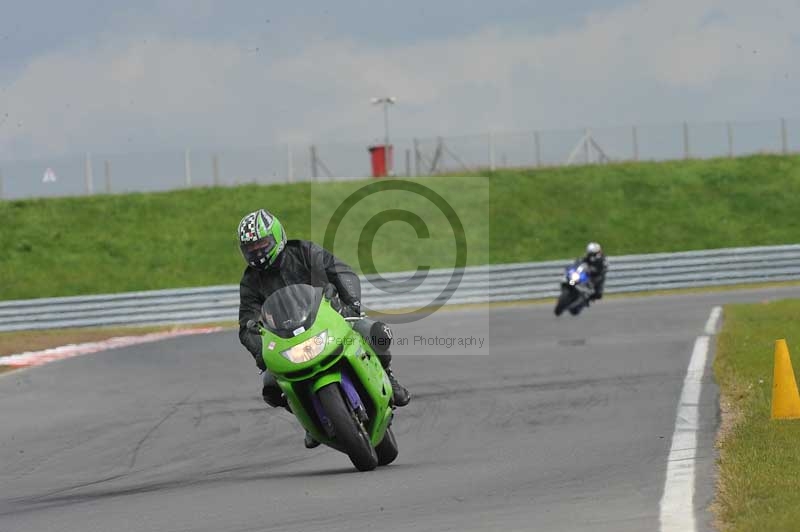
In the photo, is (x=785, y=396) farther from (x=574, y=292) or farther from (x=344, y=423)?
(x=574, y=292)

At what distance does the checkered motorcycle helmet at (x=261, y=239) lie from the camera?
844 centimetres

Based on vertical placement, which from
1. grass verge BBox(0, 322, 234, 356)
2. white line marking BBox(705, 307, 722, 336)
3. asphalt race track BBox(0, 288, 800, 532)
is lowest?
grass verge BBox(0, 322, 234, 356)

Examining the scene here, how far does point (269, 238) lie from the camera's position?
849 cm

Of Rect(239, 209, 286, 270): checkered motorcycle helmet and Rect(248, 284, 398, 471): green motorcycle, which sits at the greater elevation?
Rect(239, 209, 286, 270): checkered motorcycle helmet

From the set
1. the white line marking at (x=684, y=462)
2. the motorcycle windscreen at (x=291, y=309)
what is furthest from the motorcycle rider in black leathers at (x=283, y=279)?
the white line marking at (x=684, y=462)

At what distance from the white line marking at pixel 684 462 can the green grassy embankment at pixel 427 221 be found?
86.5ft

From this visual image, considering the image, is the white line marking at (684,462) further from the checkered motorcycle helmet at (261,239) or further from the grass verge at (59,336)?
the grass verge at (59,336)

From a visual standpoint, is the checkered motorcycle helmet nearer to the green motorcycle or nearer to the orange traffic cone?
the green motorcycle

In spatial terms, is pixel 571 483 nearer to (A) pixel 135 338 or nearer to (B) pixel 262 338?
(B) pixel 262 338

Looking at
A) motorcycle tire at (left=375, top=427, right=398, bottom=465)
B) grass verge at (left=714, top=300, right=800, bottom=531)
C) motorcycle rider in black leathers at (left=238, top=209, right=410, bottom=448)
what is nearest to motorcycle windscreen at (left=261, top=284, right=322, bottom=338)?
motorcycle rider in black leathers at (left=238, top=209, right=410, bottom=448)

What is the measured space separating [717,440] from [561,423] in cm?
188

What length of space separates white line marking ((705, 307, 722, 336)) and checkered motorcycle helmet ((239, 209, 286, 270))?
Result: 11.2 metres

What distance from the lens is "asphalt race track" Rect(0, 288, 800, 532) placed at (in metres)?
6.64

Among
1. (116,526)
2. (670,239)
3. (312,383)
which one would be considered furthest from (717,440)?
(670,239)
